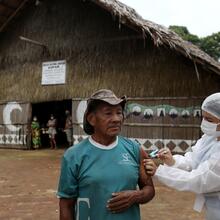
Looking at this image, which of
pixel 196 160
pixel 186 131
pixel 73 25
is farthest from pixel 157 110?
pixel 196 160

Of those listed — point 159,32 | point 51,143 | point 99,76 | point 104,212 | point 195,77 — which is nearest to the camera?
point 104,212

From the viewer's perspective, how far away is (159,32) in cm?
1006

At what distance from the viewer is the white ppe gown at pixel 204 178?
233 centimetres

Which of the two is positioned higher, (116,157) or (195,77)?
(195,77)

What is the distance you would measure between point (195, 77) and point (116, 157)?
899 centimetres

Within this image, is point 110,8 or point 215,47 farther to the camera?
point 215,47

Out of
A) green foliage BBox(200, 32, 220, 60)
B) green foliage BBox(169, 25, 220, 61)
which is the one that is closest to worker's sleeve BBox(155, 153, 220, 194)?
green foliage BBox(169, 25, 220, 61)

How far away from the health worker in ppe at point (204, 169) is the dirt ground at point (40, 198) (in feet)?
8.41

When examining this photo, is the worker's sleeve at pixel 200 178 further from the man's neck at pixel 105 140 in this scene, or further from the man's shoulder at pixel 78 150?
the man's shoulder at pixel 78 150

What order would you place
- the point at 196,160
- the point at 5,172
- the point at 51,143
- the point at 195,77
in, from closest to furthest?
the point at 196,160
the point at 5,172
the point at 195,77
the point at 51,143

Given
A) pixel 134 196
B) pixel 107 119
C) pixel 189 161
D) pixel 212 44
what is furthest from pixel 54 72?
pixel 212 44

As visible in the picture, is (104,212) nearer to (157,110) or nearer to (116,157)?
(116,157)

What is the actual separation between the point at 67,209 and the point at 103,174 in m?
0.30

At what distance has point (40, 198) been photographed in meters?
6.25
